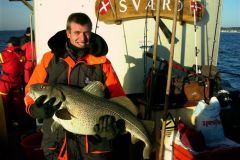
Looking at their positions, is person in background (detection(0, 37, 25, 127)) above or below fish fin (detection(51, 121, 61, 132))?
below

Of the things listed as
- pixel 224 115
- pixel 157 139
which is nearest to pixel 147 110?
pixel 157 139

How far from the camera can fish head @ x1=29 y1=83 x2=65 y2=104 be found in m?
3.33

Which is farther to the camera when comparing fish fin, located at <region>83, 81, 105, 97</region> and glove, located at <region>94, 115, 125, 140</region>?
fish fin, located at <region>83, 81, 105, 97</region>

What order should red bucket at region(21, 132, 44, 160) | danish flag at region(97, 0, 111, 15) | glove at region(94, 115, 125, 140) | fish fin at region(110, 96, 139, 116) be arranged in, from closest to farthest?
glove at region(94, 115, 125, 140) → fish fin at region(110, 96, 139, 116) → red bucket at region(21, 132, 44, 160) → danish flag at region(97, 0, 111, 15)

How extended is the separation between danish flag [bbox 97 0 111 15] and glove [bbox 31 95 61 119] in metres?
3.33

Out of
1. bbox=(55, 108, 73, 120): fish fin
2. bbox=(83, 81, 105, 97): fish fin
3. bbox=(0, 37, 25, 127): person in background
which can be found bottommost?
bbox=(0, 37, 25, 127): person in background

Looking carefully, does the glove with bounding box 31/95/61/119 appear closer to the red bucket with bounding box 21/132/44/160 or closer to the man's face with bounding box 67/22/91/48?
the man's face with bounding box 67/22/91/48

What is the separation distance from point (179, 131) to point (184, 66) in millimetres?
2438

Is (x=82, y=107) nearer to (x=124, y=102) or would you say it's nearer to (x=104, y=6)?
(x=124, y=102)

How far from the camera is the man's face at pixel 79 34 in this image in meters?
3.53

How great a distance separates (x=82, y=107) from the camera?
3.42 meters

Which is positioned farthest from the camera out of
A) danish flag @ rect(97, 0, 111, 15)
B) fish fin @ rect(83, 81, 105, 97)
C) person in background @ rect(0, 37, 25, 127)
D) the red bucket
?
person in background @ rect(0, 37, 25, 127)

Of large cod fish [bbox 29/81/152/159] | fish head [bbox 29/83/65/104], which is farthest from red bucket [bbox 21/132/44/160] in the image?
fish head [bbox 29/83/65/104]

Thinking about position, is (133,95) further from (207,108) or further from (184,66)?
(207,108)
